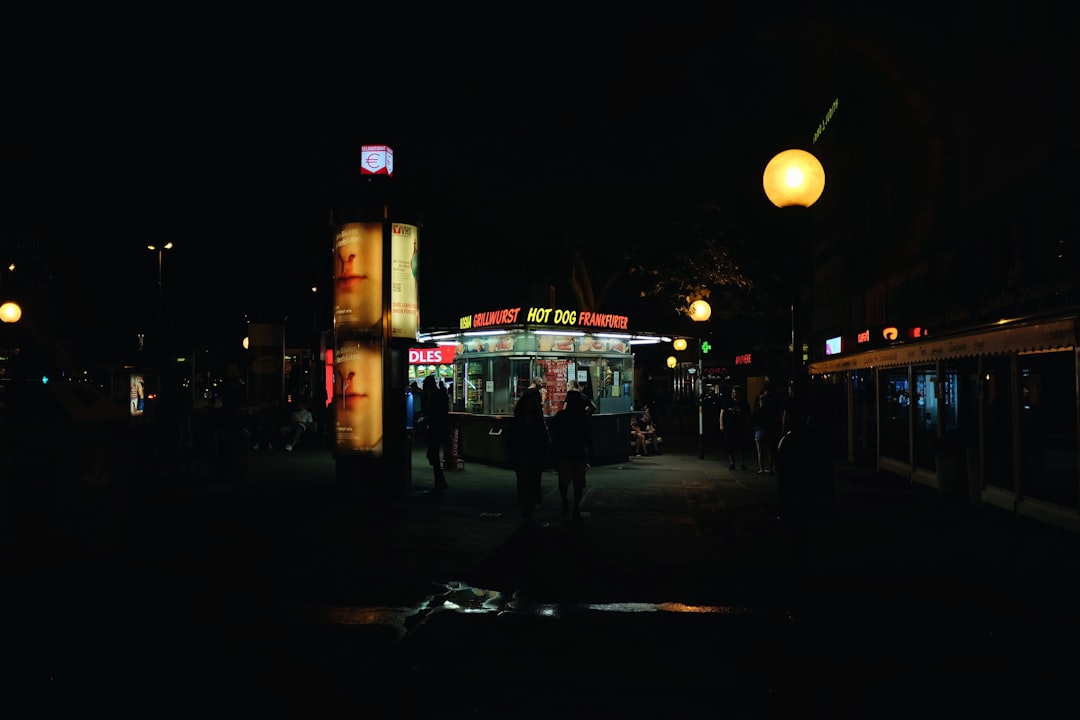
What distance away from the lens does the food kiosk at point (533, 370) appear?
1828 centimetres

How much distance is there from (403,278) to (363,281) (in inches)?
24.8

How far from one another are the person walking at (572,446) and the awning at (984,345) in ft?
18.1

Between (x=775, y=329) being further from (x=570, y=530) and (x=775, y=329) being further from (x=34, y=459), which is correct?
(x=34, y=459)

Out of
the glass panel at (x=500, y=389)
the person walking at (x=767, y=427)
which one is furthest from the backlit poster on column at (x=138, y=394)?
the person walking at (x=767, y=427)

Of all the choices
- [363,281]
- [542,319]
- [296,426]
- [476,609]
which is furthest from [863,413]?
[476,609]

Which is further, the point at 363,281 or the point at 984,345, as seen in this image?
the point at 363,281

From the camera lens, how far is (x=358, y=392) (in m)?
14.0

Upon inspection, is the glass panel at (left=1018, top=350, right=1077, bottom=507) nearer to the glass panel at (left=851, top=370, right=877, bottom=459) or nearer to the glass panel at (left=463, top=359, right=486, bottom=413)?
the glass panel at (left=851, top=370, right=877, bottom=459)

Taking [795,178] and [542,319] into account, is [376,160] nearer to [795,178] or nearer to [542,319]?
[542,319]

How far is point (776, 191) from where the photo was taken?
26.1ft

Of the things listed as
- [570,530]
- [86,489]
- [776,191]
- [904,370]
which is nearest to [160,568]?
[86,489]

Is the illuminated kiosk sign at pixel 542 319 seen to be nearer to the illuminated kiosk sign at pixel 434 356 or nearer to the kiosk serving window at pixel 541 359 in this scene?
the kiosk serving window at pixel 541 359

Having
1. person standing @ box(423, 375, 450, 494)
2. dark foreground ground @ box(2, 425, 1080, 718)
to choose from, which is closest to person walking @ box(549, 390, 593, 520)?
dark foreground ground @ box(2, 425, 1080, 718)

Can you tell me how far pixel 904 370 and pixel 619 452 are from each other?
6.25 m
